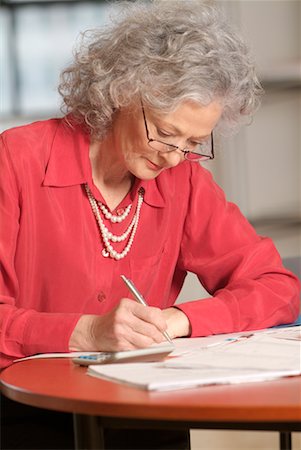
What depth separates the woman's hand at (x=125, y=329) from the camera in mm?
1591

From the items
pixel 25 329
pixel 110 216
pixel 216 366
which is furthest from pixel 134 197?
pixel 216 366

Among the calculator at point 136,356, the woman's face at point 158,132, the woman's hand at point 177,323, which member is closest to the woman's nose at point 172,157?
the woman's face at point 158,132

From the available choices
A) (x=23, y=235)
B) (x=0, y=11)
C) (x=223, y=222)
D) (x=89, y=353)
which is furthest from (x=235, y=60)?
(x=0, y=11)

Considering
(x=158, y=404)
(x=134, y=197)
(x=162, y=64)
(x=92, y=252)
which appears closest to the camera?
(x=158, y=404)

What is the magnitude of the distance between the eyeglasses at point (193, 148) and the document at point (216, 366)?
0.42 metres

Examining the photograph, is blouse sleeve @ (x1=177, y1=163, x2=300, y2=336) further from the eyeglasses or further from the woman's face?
the woman's face

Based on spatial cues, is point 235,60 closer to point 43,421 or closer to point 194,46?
point 194,46

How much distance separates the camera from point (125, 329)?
1591mm

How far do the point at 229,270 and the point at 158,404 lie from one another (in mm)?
926

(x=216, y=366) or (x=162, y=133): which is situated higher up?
(x=162, y=133)

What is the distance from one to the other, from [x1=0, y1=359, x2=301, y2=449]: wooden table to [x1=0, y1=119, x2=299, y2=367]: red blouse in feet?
1.12

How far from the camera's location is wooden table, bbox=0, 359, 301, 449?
1.16 meters

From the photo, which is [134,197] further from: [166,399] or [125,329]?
[166,399]

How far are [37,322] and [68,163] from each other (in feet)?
1.32
